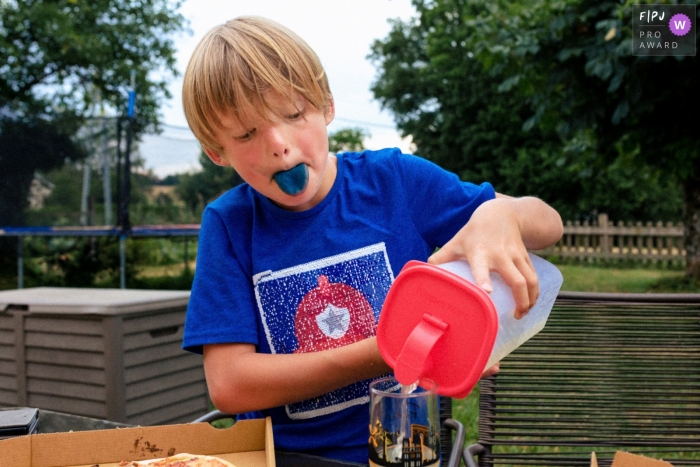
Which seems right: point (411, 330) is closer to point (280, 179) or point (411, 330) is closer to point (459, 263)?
point (459, 263)

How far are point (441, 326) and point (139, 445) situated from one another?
19.0 inches

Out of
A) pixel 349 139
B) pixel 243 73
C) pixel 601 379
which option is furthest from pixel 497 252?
pixel 349 139

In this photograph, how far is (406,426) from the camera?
0.68 meters

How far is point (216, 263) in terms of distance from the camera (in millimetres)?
1138

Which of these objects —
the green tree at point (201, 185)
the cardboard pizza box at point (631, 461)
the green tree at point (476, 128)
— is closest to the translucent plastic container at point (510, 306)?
the cardboard pizza box at point (631, 461)

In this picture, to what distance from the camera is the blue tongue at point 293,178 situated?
0.97 m

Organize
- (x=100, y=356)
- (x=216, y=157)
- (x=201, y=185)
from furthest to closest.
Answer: (x=201, y=185)
(x=100, y=356)
(x=216, y=157)

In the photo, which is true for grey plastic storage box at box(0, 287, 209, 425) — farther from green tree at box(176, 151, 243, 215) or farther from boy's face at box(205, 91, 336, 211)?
green tree at box(176, 151, 243, 215)

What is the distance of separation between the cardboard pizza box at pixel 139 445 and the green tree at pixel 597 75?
4895mm

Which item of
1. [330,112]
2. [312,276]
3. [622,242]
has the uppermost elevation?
[330,112]

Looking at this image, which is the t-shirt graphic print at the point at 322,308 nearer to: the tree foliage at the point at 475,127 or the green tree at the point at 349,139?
the tree foliage at the point at 475,127

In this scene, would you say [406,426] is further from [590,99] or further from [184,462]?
[590,99]

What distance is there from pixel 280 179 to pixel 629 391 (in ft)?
3.05

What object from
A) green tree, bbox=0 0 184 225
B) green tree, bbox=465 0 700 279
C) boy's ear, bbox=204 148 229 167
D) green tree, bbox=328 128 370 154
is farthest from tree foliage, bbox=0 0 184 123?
green tree, bbox=328 128 370 154
